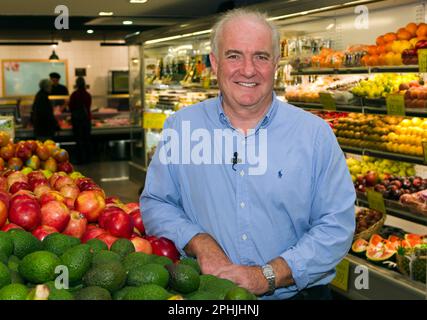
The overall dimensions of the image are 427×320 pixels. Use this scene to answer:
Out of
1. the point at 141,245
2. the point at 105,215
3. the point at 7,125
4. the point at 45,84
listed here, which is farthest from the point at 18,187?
the point at 45,84

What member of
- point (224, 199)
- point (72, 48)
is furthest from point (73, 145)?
point (224, 199)

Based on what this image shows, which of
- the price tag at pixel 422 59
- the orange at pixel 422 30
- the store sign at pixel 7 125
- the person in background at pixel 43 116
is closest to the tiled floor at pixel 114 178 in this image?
the person in background at pixel 43 116

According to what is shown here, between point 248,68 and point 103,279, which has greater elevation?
point 248,68

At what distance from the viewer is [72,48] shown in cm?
1708

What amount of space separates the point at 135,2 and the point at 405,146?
499 centimetres

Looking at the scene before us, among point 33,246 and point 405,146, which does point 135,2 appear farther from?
point 33,246

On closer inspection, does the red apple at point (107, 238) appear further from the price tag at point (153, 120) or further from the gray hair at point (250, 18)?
the price tag at point (153, 120)

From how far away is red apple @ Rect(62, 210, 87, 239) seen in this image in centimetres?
258

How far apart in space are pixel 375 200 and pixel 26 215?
2.92 meters

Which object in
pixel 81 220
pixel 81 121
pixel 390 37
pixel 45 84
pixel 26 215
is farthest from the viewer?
pixel 81 121

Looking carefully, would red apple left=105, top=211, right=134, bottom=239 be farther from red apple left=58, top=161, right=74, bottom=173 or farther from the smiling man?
red apple left=58, top=161, right=74, bottom=173

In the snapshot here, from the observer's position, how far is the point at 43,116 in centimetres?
1204

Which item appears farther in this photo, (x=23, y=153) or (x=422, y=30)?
(x=23, y=153)

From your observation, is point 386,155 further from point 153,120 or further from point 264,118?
point 153,120
